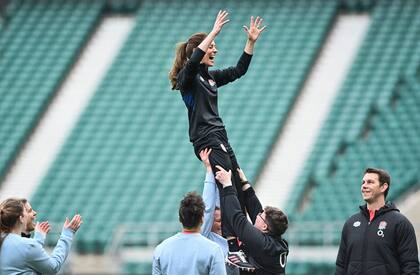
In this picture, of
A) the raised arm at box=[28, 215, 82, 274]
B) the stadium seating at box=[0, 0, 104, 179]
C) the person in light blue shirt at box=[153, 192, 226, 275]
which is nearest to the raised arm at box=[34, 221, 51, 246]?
the raised arm at box=[28, 215, 82, 274]

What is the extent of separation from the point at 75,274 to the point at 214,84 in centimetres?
955

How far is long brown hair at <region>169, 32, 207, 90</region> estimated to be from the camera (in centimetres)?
735

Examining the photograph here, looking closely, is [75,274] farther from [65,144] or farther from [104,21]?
[104,21]

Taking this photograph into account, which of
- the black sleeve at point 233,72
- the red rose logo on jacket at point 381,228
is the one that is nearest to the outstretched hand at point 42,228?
the black sleeve at point 233,72

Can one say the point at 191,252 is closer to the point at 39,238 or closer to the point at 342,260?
Result: the point at 39,238

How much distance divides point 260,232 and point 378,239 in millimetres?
753

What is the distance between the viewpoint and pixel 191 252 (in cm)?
664

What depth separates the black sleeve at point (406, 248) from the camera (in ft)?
23.5

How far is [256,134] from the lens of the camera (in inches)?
722

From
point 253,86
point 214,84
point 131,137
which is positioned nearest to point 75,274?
point 131,137

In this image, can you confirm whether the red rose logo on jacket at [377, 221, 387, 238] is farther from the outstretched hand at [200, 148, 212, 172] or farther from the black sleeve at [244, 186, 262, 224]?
the outstretched hand at [200, 148, 212, 172]

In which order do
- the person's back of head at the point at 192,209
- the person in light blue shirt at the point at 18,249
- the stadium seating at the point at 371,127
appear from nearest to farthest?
the person's back of head at the point at 192,209, the person in light blue shirt at the point at 18,249, the stadium seating at the point at 371,127

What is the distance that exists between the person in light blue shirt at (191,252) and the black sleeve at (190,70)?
93 cm

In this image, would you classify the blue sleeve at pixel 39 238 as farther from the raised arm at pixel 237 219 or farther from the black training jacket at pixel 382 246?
the black training jacket at pixel 382 246
